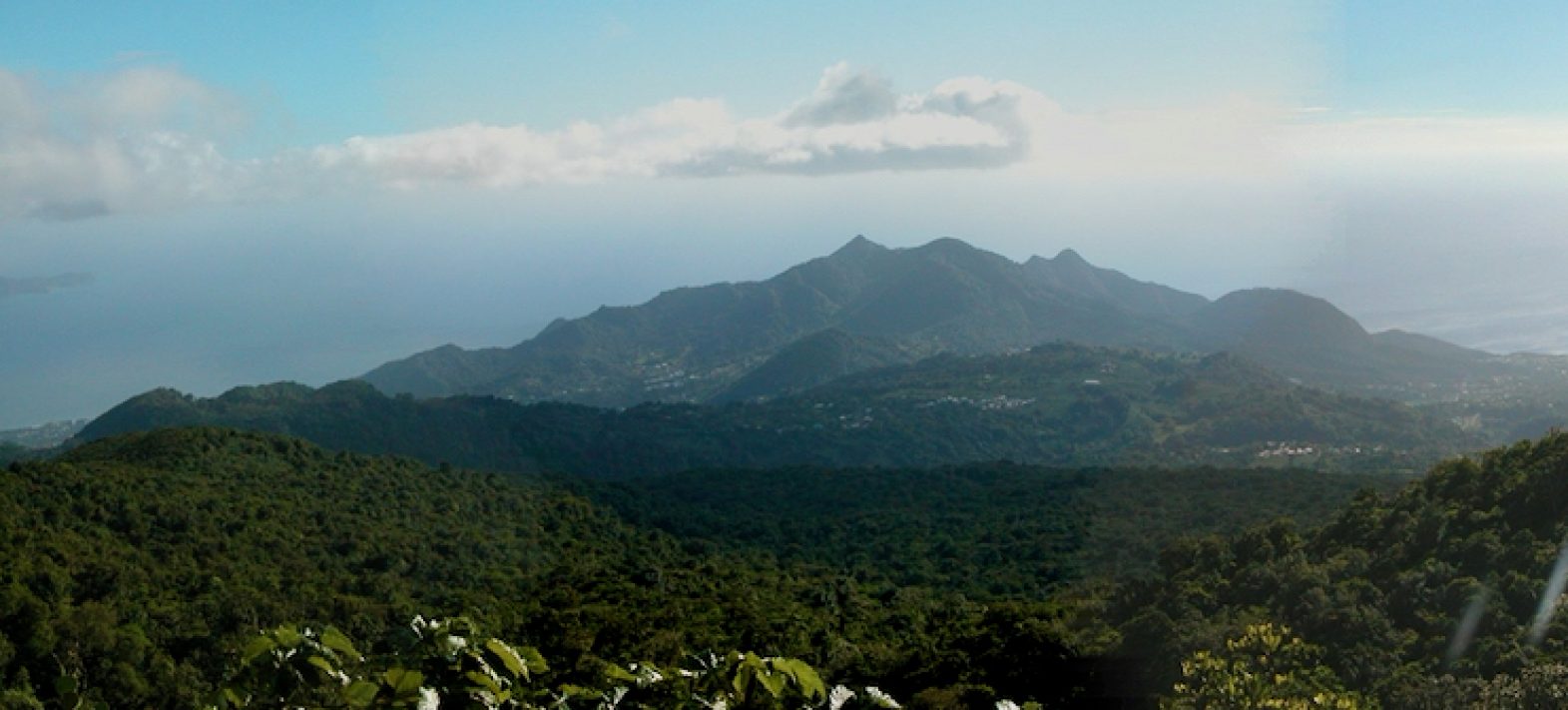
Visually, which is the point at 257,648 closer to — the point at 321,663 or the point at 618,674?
the point at 321,663

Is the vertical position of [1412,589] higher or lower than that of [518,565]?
higher

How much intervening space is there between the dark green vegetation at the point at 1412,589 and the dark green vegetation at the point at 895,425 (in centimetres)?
3367

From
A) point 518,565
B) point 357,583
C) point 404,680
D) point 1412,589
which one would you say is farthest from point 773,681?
point 518,565

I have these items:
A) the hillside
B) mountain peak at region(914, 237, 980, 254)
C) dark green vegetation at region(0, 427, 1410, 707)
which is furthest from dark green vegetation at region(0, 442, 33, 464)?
mountain peak at region(914, 237, 980, 254)

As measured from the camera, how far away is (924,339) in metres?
130

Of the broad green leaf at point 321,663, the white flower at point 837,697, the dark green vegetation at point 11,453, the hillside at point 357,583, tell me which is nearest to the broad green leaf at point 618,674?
the white flower at point 837,697

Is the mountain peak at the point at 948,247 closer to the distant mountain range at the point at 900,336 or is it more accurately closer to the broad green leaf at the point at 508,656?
the distant mountain range at the point at 900,336

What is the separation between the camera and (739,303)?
494ft

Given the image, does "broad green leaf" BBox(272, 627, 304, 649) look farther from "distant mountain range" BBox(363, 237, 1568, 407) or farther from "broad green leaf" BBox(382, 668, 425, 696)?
"distant mountain range" BBox(363, 237, 1568, 407)

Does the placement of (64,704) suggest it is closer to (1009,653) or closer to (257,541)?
(1009,653)

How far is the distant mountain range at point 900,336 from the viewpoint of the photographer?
94.9 meters

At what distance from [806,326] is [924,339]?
75.6 feet

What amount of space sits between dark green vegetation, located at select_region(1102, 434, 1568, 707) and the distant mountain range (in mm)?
62375

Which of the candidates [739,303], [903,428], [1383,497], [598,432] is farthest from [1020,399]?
[739,303]
